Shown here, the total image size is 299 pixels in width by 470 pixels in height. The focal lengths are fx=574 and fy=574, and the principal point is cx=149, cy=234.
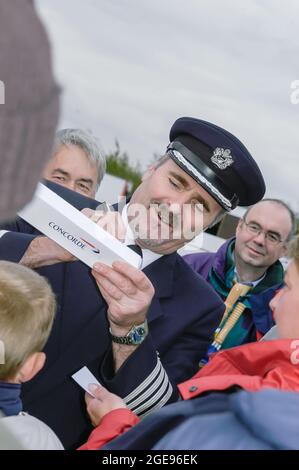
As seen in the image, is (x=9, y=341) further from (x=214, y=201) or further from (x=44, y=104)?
(x=214, y=201)

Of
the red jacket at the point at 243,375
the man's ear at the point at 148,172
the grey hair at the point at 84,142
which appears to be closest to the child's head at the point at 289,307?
the red jacket at the point at 243,375

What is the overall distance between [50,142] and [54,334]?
132cm

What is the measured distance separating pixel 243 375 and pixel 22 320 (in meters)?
0.54

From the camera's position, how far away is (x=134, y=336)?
1.75 meters

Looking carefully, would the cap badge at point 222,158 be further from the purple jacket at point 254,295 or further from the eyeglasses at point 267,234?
the eyeglasses at point 267,234

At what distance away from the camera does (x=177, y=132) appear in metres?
2.31

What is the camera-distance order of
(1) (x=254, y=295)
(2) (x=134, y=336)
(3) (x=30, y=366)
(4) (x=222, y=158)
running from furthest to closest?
(1) (x=254, y=295) → (4) (x=222, y=158) → (2) (x=134, y=336) → (3) (x=30, y=366)

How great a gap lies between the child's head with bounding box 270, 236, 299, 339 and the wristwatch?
1.35 feet

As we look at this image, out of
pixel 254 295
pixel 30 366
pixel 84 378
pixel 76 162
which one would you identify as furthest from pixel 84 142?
pixel 30 366

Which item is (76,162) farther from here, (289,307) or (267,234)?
(289,307)

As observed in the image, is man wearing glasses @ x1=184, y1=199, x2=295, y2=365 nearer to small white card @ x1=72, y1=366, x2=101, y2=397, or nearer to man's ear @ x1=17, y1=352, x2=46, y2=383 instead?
small white card @ x1=72, y1=366, x2=101, y2=397

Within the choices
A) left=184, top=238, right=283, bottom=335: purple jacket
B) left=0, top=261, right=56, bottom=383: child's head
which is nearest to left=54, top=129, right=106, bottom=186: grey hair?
left=184, top=238, right=283, bottom=335: purple jacket

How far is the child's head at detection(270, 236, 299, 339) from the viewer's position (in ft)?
4.73
